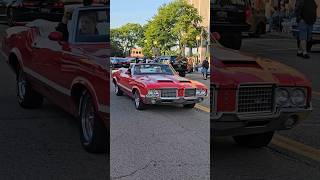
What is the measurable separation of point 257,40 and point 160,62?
3.68 feet

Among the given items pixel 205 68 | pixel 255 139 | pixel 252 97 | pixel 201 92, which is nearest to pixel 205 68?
pixel 205 68

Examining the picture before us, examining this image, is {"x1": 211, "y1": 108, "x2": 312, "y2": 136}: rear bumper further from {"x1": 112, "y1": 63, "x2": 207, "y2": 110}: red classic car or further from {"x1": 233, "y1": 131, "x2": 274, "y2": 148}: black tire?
{"x1": 112, "y1": 63, "x2": 207, "y2": 110}: red classic car

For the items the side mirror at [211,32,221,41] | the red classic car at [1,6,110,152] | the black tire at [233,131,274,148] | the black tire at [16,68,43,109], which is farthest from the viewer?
the black tire at [233,131,274,148]

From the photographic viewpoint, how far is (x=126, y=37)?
2.28 metres

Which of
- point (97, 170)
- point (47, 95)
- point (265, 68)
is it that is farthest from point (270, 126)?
point (47, 95)

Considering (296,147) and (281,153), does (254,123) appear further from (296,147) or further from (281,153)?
(296,147)

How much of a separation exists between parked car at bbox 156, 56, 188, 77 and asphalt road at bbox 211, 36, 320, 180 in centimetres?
120

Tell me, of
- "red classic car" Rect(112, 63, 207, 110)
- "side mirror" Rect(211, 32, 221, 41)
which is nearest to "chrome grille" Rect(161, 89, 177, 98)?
"red classic car" Rect(112, 63, 207, 110)

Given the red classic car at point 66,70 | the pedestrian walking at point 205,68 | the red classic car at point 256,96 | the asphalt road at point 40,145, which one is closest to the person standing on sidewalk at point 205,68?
the pedestrian walking at point 205,68

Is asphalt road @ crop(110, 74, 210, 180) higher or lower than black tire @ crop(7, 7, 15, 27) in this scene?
lower

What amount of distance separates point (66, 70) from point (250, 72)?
1158 millimetres

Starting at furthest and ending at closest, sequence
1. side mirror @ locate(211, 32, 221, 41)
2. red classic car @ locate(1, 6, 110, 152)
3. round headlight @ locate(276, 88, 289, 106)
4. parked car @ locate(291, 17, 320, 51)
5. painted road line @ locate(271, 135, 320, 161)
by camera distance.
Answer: painted road line @ locate(271, 135, 320, 161), round headlight @ locate(276, 88, 289, 106), parked car @ locate(291, 17, 320, 51), red classic car @ locate(1, 6, 110, 152), side mirror @ locate(211, 32, 221, 41)

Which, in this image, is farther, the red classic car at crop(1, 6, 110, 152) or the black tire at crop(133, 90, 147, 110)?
the red classic car at crop(1, 6, 110, 152)

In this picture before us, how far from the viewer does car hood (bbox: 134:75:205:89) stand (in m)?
2.22
